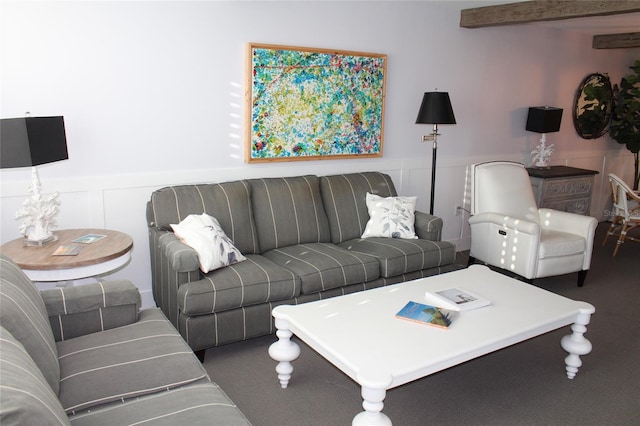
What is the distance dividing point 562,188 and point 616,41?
199 centimetres

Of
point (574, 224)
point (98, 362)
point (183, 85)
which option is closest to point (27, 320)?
point (98, 362)

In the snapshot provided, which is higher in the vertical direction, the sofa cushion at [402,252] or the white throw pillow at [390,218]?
the white throw pillow at [390,218]

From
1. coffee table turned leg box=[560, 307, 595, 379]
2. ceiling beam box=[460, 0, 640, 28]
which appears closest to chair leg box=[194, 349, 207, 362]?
coffee table turned leg box=[560, 307, 595, 379]

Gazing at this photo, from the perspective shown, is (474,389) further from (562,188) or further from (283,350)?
(562,188)

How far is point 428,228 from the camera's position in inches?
159

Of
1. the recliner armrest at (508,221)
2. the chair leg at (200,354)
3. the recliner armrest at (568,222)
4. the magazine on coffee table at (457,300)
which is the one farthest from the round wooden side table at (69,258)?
the recliner armrest at (568,222)

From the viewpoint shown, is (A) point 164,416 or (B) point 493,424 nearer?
(A) point 164,416

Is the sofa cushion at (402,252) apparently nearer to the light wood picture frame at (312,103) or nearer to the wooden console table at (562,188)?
the light wood picture frame at (312,103)

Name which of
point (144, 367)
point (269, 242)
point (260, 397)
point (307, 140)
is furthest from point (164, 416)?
point (307, 140)

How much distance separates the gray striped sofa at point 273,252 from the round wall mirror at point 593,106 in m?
3.13

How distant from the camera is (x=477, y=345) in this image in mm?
2391

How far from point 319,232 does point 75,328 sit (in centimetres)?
194

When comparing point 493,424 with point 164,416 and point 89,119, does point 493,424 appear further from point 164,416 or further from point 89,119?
point 89,119

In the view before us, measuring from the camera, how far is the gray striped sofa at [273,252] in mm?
2961
